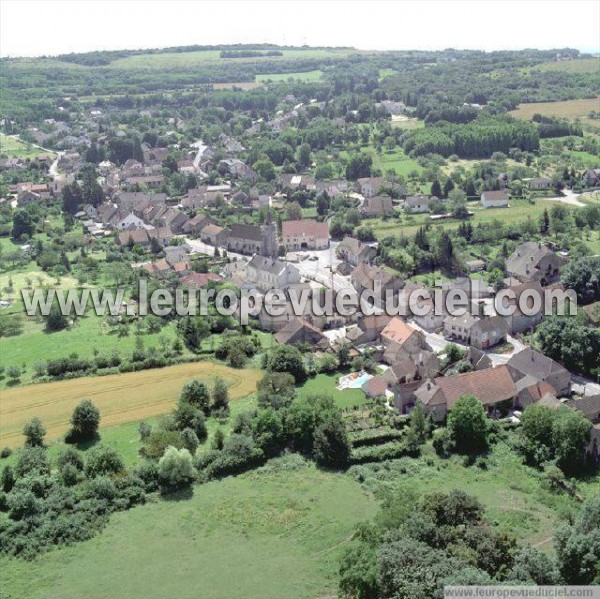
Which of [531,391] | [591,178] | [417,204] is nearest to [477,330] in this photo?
[531,391]

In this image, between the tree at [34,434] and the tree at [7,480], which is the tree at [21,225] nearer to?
the tree at [34,434]

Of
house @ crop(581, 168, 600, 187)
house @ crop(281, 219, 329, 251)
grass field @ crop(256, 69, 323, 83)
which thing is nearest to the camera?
house @ crop(281, 219, 329, 251)

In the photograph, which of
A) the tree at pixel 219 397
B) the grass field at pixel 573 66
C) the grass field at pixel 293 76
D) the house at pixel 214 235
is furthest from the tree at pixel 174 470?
the grass field at pixel 293 76

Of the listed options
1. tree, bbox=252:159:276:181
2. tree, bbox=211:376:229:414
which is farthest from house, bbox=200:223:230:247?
tree, bbox=211:376:229:414

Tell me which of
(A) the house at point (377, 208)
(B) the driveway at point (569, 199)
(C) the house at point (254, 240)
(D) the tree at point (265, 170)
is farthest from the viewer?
(D) the tree at point (265, 170)

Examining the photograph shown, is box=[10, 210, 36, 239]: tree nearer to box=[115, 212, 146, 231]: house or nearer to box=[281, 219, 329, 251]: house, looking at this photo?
box=[115, 212, 146, 231]: house

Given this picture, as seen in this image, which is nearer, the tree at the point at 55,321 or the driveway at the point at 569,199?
the tree at the point at 55,321
